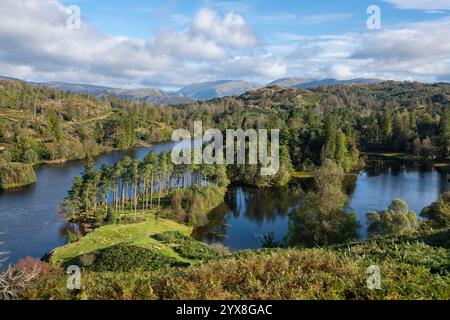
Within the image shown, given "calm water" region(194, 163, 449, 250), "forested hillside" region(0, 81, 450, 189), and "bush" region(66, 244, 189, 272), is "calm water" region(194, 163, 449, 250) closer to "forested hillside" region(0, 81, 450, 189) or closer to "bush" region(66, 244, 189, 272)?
"forested hillside" region(0, 81, 450, 189)

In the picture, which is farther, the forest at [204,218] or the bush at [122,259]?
the bush at [122,259]

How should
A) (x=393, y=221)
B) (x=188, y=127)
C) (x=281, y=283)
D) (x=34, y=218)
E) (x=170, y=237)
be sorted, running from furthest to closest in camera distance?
(x=188, y=127) → (x=34, y=218) → (x=170, y=237) → (x=393, y=221) → (x=281, y=283)

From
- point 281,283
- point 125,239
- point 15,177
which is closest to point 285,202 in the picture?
point 125,239

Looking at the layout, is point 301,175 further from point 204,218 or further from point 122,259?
point 122,259

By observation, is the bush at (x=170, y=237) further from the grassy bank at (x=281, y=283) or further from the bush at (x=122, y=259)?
the grassy bank at (x=281, y=283)

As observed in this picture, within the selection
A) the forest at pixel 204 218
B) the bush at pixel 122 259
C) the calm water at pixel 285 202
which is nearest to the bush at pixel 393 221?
the forest at pixel 204 218

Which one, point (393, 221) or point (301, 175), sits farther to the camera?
point (301, 175)
